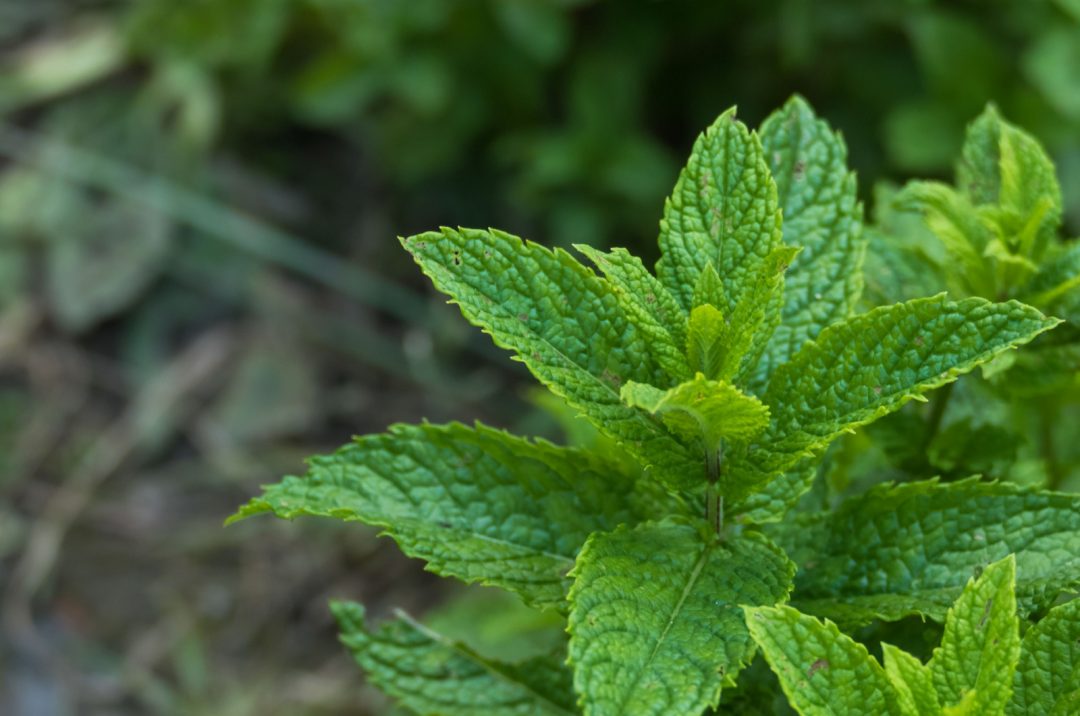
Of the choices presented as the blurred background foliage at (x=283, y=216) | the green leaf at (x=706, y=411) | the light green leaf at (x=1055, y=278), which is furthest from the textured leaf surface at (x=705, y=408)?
the blurred background foliage at (x=283, y=216)

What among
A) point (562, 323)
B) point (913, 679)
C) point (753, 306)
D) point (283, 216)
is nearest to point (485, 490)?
point (562, 323)

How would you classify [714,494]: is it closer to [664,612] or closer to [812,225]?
[664,612]

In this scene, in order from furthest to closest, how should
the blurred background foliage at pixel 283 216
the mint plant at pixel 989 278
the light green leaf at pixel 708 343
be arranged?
the blurred background foliage at pixel 283 216
the mint plant at pixel 989 278
the light green leaf at pixel 708 343

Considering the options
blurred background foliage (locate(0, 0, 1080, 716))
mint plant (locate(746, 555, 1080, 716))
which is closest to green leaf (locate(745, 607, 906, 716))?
mint plant (locate(746, 555, 1080, 716))

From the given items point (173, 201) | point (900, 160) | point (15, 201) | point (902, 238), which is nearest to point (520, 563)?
point (902, 238)

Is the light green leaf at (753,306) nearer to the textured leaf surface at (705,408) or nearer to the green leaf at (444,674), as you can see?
the textured leaf surface at (705,408)

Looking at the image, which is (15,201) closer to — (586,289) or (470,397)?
(470,397)
